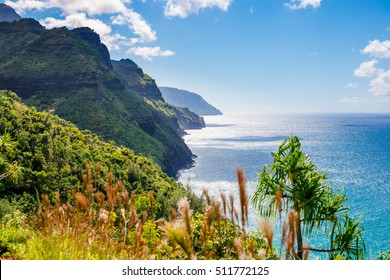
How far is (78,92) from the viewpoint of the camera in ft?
349

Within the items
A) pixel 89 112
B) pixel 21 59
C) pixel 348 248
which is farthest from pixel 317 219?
pixel 21 59

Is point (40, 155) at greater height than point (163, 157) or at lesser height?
greater

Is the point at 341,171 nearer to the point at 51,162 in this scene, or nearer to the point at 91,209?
the point at 51,162

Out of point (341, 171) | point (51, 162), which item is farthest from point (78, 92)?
point (341, 171)

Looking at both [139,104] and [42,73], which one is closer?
[42,73]

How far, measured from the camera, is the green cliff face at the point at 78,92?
96438mm

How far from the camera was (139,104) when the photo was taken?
13438cm

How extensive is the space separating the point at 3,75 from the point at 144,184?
76481 mm

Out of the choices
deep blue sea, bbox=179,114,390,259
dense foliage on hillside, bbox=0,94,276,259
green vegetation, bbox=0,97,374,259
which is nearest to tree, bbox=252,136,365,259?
green vegetation, bbox=0,97,374,259

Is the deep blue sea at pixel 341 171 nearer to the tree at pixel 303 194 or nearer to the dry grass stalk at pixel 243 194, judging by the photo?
the tree at pixel 303 194

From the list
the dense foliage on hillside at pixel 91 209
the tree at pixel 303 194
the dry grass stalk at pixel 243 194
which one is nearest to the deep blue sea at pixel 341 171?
the dense foliage on hillside at pixel 91 209

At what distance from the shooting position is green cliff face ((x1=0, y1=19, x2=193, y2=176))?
Answer: 316 ft

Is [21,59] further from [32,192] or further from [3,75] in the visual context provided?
[32,192]

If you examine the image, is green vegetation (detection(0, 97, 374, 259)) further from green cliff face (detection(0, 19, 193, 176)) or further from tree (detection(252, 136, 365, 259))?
green cliff face (detection(0, 19, 193, 176))
